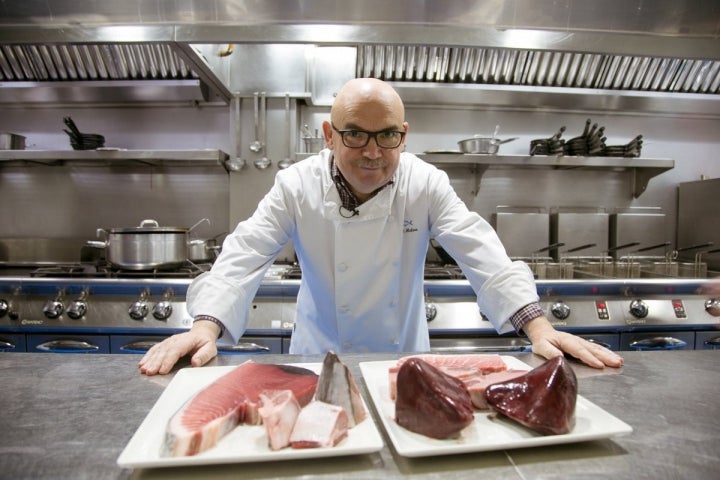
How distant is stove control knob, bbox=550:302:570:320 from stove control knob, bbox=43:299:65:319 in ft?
Result: 9.96

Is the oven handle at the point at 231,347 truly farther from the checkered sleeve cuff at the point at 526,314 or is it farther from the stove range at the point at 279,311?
the checkered sleeve cuff at the point at 526,314

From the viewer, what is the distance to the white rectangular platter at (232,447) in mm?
681

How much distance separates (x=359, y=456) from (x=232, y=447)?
0.22 metres

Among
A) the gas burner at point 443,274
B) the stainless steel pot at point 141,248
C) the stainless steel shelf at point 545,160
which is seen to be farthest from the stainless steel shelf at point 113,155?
the gas burner at point 443,274

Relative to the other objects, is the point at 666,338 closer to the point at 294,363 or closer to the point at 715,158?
the point at 715,158

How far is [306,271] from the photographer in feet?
6.34

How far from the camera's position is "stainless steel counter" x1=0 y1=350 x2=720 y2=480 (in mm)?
708

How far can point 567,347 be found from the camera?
4.15 feet

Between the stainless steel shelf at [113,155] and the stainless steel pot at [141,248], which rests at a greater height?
the stainless steel shelf at [113,155]

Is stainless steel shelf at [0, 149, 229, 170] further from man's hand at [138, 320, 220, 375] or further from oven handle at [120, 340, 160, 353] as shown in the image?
man's hand at [138, 320, 220, 375]

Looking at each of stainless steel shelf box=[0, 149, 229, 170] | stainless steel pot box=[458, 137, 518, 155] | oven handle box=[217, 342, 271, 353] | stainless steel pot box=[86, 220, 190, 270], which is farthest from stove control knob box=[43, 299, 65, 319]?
stainless steel pot box=[458, 137, 518, 155]

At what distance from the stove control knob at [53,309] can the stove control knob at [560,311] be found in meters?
3.04

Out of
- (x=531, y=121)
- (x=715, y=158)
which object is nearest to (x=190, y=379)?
(x=531, y=121)

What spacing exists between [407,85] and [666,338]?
8.36 feet
